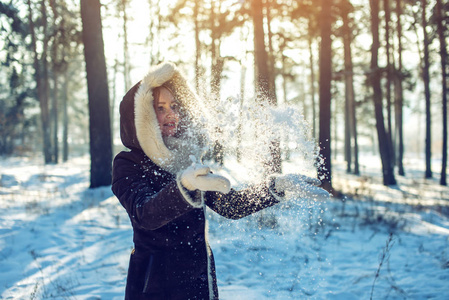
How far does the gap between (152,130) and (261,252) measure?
12.8ft

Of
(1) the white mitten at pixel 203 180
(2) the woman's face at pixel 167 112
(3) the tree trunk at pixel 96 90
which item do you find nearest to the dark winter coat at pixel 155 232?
(2) the woman's face at pixel 167 112

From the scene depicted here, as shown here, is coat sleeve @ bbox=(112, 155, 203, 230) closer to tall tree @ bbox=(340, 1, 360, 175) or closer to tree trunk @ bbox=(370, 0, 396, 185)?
tall tree @ bbox=(340, 1, 360, 175)

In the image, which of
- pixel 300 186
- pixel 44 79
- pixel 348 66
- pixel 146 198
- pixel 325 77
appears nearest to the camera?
pixel 146 198

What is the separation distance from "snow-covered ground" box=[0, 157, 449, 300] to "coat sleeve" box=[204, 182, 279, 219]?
2.14ft

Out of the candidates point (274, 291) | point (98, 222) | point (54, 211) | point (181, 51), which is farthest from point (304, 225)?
point (181, 51)

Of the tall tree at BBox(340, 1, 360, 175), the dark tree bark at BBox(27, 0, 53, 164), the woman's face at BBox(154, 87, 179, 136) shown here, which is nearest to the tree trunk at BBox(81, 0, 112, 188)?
the woman's face at BBox(154, 87, 179, 136)

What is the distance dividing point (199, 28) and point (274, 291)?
1359 centimetres

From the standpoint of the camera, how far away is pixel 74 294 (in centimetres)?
362

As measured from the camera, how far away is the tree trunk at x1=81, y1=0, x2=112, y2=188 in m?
8.77

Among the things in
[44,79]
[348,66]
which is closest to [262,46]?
[348,66]

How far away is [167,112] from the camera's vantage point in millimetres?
1934

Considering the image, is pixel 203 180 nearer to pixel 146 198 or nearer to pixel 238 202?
pixel 146 198

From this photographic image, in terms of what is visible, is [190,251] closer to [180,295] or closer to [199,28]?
[180,295]

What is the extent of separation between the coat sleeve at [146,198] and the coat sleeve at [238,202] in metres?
0.47
